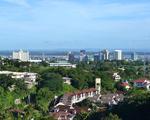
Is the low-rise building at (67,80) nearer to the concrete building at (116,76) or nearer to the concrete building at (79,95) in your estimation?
the concrete building at (79,95)

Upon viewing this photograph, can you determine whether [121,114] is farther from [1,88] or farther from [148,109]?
[1,88]

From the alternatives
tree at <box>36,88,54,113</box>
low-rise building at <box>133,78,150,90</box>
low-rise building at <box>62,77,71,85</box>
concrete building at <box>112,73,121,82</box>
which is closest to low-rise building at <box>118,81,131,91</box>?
low-rise building at <box>133,78,150,90</box>

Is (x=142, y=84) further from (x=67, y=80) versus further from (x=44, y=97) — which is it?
(x=44, y=97)

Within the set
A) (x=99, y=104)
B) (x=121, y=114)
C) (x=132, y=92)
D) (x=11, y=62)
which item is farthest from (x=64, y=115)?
(x=11, y=62)

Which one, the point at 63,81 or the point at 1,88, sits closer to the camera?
the point at 1,88

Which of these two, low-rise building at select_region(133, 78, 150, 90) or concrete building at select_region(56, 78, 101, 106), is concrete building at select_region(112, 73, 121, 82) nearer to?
low-rise building at select_region(133, 78, 150, 90)

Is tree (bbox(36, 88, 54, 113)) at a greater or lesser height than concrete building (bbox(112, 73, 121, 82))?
lesser

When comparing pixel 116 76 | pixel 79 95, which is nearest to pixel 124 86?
pixel 116 76

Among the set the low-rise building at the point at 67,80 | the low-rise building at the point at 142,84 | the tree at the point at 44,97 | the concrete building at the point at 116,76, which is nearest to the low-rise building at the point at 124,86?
the low-rise building at the point at 142,84

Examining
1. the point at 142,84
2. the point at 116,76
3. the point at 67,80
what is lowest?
the point at 142,84

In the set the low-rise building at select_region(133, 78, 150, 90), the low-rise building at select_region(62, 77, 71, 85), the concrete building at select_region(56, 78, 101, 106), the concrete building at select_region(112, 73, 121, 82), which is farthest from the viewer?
the concrete building at select_region(112, 73, 121, 82)

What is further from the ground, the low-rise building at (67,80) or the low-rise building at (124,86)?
the low-rise building at (67,80)
